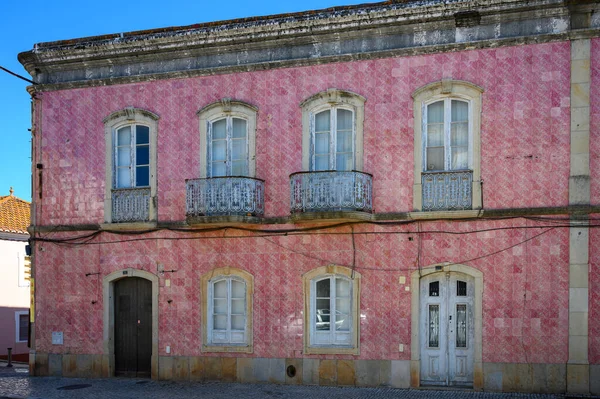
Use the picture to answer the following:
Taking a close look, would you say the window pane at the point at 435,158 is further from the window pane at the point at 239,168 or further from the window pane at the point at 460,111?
the window pane at the point at 239,168

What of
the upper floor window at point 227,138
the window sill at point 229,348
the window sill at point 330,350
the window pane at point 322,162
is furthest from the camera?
the upper floor window at point 227,138

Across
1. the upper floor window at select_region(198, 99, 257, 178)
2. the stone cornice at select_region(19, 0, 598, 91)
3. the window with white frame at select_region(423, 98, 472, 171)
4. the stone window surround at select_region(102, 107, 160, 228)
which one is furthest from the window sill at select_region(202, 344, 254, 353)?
the stone cornice at select_region(19, 0, 598, 91)

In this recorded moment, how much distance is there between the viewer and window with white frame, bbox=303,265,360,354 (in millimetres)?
14750

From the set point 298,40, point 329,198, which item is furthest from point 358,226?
point 298,40

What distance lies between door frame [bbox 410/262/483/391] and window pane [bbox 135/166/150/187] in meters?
6.35

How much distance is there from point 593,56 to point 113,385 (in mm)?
11636

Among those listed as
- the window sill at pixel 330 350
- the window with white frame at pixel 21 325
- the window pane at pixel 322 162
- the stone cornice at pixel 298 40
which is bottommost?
the window with white frame at pixel 21 325

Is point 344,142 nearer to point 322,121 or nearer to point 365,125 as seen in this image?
point 365,125

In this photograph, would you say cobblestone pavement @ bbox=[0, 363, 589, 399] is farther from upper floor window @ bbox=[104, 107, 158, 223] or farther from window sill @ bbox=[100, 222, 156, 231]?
upper floor window @ bbox=[104, 107, 158, 223]

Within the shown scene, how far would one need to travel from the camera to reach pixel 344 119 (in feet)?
49.6

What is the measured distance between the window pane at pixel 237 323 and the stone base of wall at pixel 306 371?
668 millimetres

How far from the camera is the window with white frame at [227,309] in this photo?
15523 millimetres

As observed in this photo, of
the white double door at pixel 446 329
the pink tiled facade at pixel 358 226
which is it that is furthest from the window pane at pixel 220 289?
the white double door at pixel 446 329

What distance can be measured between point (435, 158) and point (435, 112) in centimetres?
93
